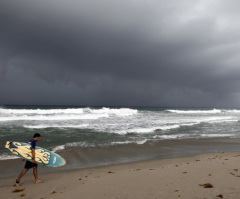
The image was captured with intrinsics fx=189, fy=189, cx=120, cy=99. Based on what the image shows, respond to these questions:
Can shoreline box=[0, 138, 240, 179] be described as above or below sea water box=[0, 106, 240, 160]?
below

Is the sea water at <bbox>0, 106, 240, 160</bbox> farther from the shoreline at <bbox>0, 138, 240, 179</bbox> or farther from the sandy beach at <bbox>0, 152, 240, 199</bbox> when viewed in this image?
the sandy beach at <bbox>0, 152, 240, 199</bbox>

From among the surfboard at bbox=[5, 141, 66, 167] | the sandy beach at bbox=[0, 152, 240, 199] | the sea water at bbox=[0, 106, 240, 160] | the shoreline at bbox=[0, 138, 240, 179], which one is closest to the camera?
the sandy beach at bbox=[0, 152, 240, 199]

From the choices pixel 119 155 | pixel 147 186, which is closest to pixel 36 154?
pixel 119 155

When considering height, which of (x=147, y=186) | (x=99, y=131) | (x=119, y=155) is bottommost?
(x=119, y=155)

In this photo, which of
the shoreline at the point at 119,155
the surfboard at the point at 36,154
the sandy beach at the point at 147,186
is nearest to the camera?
the sandy beach at the point at 147,186

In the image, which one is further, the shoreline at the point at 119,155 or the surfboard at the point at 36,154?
the shoreline at the point at 119,155

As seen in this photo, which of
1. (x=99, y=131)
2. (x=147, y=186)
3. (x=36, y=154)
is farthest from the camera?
(x=99, y=131)

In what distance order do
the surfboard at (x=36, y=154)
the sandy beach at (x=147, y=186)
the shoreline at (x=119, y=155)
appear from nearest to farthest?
the sandy beach at (x=147, y=186) → the surfboard at (x=36, y=154) → the shoreline at (x=119, y=155)

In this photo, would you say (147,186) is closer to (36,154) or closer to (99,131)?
(36,154)

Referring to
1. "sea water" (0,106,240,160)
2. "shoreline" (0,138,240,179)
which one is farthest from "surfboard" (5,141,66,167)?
"sea water" (0,106,240,160)

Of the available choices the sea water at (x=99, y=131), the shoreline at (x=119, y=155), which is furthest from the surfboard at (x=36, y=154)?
the sea water at (x=99, y=131)

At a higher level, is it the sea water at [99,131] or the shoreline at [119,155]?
the sea water at [99,131]

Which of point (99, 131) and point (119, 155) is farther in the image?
point (99, 131)

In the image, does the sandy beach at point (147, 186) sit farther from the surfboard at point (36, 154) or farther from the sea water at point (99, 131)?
the sea water at point (99, 131)
